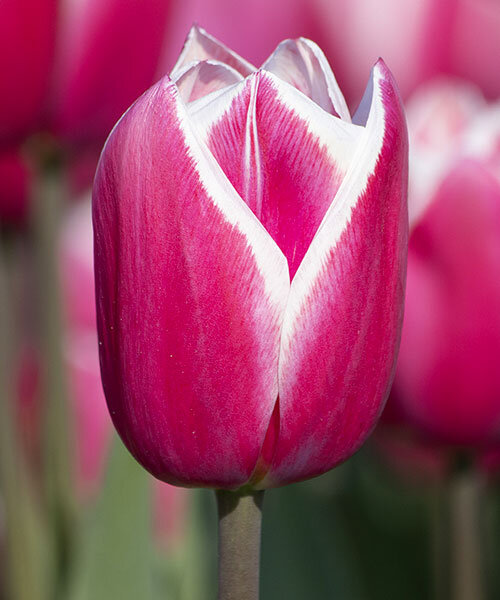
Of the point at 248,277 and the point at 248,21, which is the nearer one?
the point at 248,277

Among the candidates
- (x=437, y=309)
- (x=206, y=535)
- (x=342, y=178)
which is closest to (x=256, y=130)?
(x=342, y=178)

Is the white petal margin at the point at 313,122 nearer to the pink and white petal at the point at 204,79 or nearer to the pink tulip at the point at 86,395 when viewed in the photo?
the pink and white petal at the point at 204,79

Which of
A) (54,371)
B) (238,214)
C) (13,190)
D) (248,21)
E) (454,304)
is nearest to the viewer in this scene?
(238,214)

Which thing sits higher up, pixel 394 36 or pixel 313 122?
pixel 394 36

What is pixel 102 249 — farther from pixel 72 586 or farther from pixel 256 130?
pixel 72 586

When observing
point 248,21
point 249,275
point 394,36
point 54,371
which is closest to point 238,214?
point 249,275

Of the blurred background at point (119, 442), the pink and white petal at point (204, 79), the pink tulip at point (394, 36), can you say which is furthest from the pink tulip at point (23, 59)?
the pink tulip at point (394, 36)

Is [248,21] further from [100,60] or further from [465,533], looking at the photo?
[465,533]
